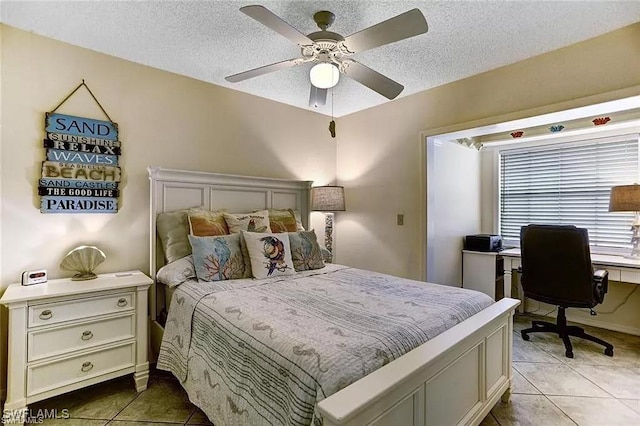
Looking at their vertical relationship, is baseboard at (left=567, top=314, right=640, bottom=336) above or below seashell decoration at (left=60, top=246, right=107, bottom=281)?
below

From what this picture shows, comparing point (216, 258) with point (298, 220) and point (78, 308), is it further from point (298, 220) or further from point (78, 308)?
point (298, 220)

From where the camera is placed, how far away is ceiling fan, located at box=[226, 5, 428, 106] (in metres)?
1.49

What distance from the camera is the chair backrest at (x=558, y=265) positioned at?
105 inches

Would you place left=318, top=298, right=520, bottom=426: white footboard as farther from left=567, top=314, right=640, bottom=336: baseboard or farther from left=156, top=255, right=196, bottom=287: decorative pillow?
left=567, top=314, right=640, bottom=336: baseboard

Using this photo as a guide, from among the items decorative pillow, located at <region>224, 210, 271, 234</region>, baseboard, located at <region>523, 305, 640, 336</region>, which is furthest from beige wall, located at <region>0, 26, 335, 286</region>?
baseboard, located at <region>523, 305, 640, 336</region>

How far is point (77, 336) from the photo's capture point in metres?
1.97

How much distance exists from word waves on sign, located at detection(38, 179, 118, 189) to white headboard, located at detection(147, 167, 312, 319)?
30 centimetres

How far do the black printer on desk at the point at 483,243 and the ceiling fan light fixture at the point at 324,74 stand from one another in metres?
2.71

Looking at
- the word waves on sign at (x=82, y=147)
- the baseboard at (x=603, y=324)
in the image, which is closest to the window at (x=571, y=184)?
the baseboard at (x=603, y=324)

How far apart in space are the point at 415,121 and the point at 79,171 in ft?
9.74

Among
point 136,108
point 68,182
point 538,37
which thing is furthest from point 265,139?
point 538,37

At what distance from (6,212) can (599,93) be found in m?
4.08

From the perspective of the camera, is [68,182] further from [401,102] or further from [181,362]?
[401,102]

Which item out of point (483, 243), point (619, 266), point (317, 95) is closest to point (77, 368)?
point (317, 95)
